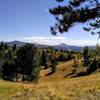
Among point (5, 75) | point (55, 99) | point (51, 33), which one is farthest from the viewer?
point (5, 75)

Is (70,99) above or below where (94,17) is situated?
below

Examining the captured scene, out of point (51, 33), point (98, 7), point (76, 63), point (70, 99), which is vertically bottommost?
point (76, 63)

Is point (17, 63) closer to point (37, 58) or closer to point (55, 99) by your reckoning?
point (37, 58)

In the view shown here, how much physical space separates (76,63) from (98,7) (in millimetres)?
107580

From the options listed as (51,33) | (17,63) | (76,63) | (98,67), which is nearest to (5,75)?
(17,63)

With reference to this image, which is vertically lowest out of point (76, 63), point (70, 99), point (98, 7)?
point (76, 63)

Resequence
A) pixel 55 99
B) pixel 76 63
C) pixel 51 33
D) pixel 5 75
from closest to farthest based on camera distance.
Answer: pixel 55 99 < pixel 51 33 < pixel 5 75 < pixel 76 63

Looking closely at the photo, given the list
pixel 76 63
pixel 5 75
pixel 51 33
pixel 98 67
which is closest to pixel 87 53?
pixel 76 63

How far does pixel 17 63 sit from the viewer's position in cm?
8519

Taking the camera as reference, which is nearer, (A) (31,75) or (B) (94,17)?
(B) (94,17)

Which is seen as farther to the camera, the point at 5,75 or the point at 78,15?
the point at 5,75

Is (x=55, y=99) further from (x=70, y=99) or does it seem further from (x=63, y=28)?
(x=63, y=28)

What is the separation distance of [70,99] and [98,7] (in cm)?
848

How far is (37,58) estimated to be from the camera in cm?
8469
